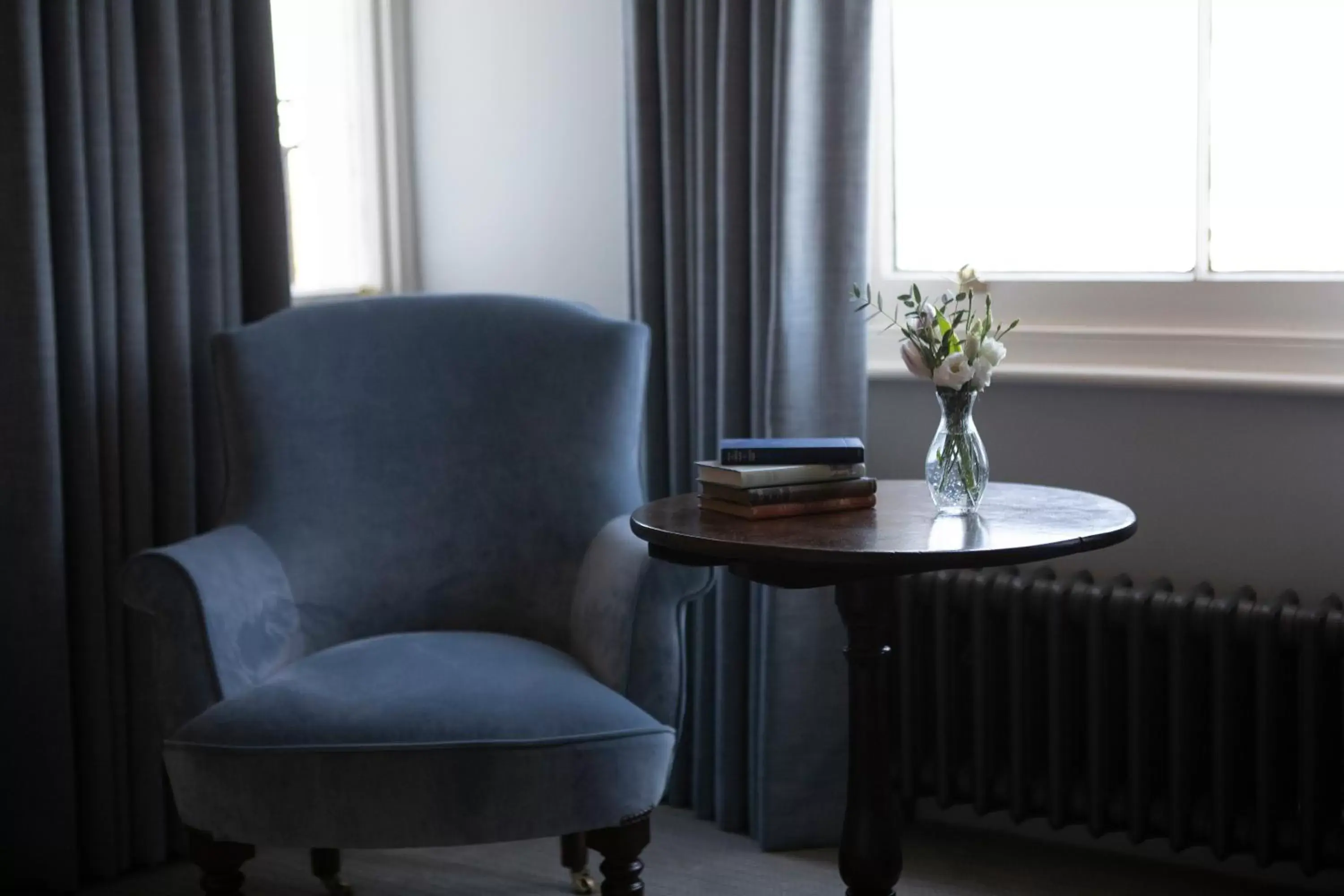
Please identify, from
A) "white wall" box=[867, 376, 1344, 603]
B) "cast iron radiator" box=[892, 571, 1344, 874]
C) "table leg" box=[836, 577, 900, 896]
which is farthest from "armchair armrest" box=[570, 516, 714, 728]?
"white wall" box=[867, 376, 1344, 603]

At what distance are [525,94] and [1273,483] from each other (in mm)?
1686

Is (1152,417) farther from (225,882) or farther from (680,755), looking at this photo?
(225,882)

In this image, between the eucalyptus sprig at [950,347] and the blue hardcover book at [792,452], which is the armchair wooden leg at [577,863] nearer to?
the blue hardcover book at [792,452]

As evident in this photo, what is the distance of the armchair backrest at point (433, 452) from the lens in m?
2.25

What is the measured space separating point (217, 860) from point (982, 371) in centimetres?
119

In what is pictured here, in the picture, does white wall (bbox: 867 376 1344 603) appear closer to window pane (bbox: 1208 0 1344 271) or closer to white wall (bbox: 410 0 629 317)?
window pane (bbox: 1208 0 1344 271)

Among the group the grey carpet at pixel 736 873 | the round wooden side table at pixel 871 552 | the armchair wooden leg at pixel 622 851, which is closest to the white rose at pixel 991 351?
the round wooden side table at pixel 871 552

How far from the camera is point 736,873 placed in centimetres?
248

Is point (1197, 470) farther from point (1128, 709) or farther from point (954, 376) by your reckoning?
point (954, 376)

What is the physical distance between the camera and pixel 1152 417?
2426 millimetres

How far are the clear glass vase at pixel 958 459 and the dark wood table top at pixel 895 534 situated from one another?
3cm

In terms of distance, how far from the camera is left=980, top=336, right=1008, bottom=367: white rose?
1.88 metres

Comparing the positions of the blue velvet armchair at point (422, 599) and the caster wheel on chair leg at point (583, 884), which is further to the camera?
the caster wheel on chair leg at point (583, 884)

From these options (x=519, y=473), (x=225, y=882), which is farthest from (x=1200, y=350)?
(x=225, y=882)
